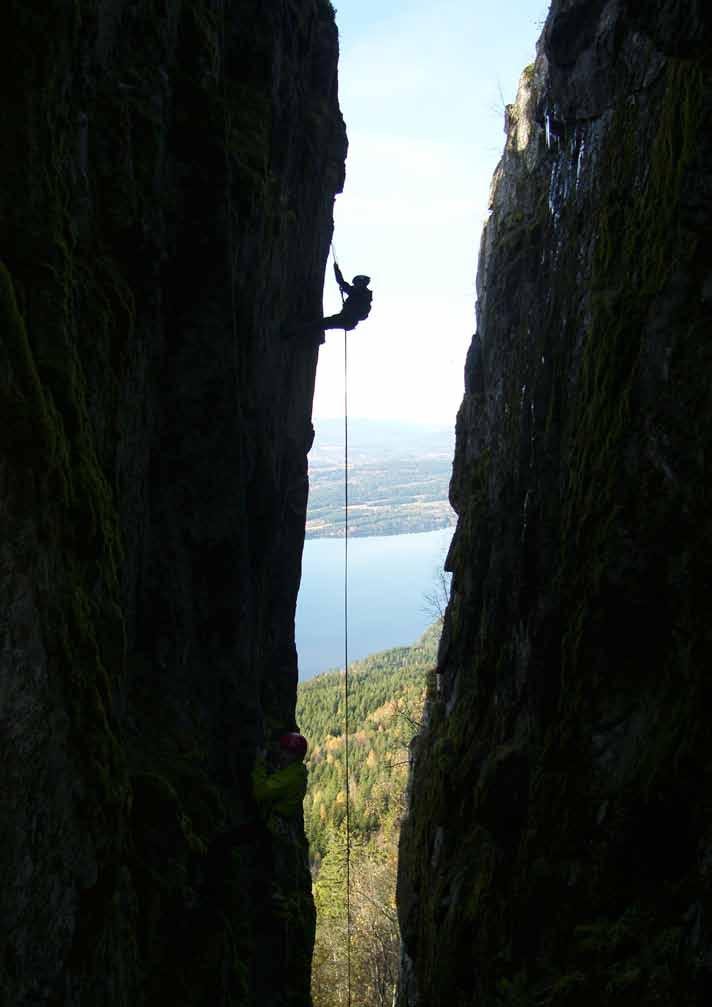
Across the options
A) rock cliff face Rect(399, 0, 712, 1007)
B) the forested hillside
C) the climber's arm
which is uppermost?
the climber's arm

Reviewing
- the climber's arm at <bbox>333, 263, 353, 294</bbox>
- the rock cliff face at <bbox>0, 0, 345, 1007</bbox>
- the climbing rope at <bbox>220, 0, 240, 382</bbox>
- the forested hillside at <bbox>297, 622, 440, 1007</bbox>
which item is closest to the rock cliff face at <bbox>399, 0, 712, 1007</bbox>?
the climber's arm at <bbox>333, 263, 353, 294</bbox>

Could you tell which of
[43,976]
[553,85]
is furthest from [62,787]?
[553,85]

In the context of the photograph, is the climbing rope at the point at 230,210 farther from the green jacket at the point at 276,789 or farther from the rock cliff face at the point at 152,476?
the green jacket at the point at 276,789

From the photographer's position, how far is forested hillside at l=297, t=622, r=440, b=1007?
22.5 meters

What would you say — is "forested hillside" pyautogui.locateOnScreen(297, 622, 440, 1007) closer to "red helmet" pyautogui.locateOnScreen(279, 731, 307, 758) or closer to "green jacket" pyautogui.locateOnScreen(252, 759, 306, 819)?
"red helmet" pyautogui.locateOnScreen(279, 731, 307, 758)

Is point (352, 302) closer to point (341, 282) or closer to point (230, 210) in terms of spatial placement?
point (341, 282)

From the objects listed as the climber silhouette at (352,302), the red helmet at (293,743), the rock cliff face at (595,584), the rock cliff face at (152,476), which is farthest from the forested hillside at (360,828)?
the climber silhouette at (352,302)

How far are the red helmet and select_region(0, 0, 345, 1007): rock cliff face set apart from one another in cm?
64

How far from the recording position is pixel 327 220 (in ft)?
46.1

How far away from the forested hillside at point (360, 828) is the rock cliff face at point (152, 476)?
7.51 metres

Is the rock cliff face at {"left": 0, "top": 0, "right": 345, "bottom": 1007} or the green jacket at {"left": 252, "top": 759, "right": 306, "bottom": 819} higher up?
the rock cliff face at {"left": 0, "top": 0, "right": 345, "bottom": 1007}

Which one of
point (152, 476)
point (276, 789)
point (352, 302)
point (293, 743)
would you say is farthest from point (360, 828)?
point (152, 476)

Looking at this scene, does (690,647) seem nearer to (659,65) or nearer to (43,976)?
(43,976)

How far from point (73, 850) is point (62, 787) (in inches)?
15.9
